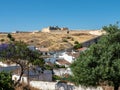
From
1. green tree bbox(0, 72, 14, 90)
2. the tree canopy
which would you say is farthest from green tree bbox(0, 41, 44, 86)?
green tree bbox(0, 72, 14, 90)

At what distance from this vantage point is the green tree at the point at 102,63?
29.8m

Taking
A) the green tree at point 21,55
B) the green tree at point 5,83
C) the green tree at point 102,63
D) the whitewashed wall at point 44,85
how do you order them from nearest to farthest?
the green tree at point 5,83
the green tree at point 102,63
the whitewashed wall at point 44,85
the green tree at point 21,55

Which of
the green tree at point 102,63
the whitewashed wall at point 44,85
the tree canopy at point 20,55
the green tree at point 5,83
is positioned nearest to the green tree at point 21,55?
the tree canopy at point 20,55

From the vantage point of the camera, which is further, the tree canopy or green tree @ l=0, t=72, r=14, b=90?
the tree canopy

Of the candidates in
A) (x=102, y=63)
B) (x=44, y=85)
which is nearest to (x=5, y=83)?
(x=102, y=63)

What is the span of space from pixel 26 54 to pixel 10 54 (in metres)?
1.67

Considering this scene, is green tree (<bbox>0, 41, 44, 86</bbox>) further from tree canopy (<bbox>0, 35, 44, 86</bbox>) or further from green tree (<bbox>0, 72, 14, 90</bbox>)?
green tree (<bbox>0, 72, 14, 90</bbox>)

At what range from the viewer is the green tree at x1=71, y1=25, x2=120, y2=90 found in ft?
97.7

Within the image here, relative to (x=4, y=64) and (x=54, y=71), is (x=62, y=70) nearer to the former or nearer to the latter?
(x=54, y=71)

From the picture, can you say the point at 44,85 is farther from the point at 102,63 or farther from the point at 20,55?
the point at 102,63

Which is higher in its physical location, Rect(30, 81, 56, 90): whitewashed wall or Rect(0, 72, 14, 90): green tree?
Rect(0, 72, 14, 90): green tree

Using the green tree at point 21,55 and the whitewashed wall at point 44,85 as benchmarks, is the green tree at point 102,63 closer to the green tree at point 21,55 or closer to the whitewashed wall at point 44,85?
the whitewashed wall at point 44,85

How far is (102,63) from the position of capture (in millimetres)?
30156

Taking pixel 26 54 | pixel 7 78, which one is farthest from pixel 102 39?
pixel 26 54
